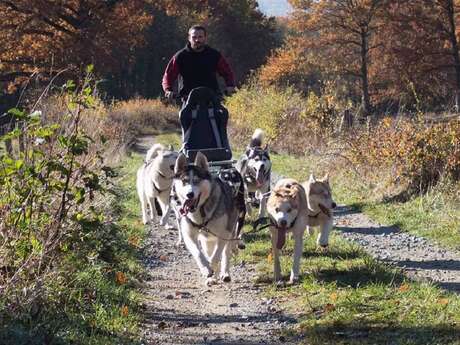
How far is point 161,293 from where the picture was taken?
21.8ft

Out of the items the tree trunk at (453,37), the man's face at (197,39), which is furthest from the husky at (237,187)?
the tree trunk at (453,37)

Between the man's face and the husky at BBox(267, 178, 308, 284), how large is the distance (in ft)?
6.11

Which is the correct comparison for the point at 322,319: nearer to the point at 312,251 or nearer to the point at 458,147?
the point at 312,251

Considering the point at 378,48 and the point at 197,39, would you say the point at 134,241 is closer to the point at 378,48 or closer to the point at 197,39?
the point at 197,39

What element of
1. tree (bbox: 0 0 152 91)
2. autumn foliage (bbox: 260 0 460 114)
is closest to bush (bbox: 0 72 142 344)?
tree (bbox: 0 0 152 91)

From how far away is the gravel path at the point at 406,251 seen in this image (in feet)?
22.7

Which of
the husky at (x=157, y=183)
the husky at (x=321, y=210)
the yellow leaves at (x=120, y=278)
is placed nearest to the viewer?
the yellow leaves at (x=120, y=278)

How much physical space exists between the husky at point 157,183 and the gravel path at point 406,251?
7.92 ft

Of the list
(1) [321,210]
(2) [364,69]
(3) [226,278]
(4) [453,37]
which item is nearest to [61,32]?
(2) [364,69]

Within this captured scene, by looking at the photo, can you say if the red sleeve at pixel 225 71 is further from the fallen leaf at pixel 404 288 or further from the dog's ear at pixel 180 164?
the fallen leaf at pixel 404 288

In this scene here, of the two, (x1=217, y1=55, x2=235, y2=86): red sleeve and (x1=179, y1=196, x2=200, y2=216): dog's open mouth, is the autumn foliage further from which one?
(x1=179, y1=196, x2=200, y2=216): dog's open mouth

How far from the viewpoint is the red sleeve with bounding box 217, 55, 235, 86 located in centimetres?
779

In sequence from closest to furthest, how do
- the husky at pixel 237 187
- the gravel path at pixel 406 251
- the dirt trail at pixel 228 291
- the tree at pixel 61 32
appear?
1. the dirt trail at pixel 228 291
2. the gravel path at pixel 406 251
3. the husky at pixel 237 187
4. the tree at pixel 61 32

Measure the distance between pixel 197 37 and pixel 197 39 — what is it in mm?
22
